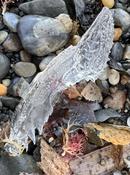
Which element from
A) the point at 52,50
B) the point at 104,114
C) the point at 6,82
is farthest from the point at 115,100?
the point at 6,82

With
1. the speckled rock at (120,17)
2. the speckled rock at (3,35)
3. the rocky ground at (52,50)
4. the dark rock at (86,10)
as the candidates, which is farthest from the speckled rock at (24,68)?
the speckled rock at (120,17)

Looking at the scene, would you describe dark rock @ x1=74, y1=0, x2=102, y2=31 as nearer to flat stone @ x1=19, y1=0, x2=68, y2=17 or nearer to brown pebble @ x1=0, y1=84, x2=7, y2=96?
Answer: flat stone @ x1=19, y1=0, x2=68, y2=17

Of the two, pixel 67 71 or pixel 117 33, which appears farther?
pixel 117 33

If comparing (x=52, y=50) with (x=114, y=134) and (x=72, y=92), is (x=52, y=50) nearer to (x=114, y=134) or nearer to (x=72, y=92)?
(x=72, y=92)

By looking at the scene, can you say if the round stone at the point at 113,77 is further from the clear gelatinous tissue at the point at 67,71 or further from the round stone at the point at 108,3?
the round stone at the point at 108,3

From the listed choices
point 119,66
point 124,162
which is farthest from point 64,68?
point 124,162

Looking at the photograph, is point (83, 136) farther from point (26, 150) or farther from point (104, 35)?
point (104, 35)
